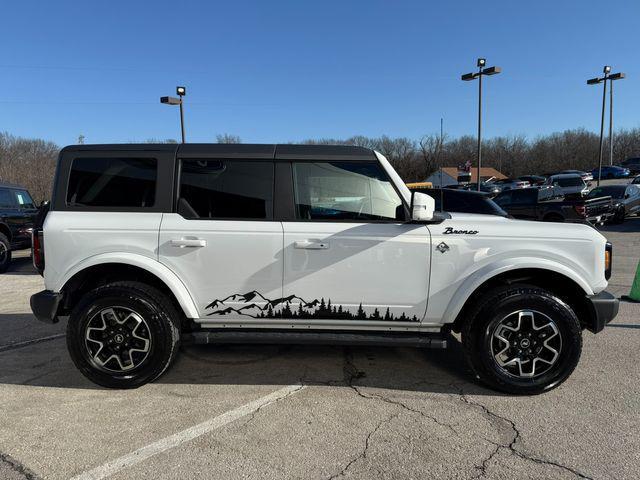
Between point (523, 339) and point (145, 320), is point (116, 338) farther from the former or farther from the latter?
point (523, 339)

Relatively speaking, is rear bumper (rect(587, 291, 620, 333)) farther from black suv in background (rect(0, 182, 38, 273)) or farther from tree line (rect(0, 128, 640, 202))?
tree line (rect(0, 128, 640, 202))

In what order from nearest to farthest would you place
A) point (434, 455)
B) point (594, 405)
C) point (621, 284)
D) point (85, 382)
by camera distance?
point (434, 455) → point (594, 405) → point (85, 382) → point (621, 284)

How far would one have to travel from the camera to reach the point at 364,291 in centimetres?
373

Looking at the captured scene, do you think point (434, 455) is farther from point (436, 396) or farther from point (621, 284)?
point (621, 284)

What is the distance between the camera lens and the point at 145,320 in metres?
3.73

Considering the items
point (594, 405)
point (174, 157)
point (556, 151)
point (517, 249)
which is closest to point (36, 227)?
point (174, 157)

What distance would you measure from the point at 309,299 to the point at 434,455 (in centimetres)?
147

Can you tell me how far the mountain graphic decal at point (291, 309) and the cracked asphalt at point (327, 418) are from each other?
0.61 metres

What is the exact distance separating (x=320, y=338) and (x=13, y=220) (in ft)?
33.9

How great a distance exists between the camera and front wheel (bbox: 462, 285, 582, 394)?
362cm

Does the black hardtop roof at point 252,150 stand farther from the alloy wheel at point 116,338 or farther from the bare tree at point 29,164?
the bare tree at point 29,164

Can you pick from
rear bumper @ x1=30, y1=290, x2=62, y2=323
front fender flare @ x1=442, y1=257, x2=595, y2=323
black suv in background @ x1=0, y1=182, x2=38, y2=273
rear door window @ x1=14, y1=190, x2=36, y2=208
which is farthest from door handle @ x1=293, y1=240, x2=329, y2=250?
rear door window @ x1=14, y1=190, x2=36, y2=208

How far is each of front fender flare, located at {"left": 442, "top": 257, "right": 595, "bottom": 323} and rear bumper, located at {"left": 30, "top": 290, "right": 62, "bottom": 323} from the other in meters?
3.22

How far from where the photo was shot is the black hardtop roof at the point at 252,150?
12.6ft
